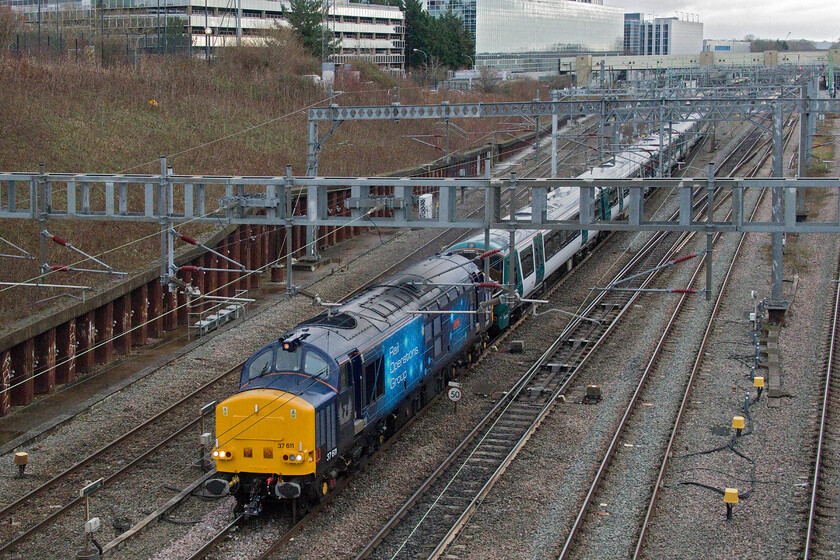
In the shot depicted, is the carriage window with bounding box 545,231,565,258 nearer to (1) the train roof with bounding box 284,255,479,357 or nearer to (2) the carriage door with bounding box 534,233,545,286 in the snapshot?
(2) the carriage door with bounding box 534,233,545,286

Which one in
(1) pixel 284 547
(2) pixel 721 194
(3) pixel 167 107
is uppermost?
(3) pixel 167 107

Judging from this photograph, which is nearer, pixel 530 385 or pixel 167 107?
pixel 530 385

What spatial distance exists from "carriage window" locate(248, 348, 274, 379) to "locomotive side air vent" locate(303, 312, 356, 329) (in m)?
1.27

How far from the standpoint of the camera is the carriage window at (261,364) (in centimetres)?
1502

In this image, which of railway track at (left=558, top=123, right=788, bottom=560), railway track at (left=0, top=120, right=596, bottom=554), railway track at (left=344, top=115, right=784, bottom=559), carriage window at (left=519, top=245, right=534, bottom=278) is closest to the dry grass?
railway track at (left=0, top=120, right=596, bottom=554)

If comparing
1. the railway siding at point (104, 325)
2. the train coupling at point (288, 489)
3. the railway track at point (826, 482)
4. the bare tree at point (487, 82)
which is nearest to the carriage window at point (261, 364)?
the train coupling at point (288, 489)

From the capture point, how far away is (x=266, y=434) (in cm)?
1415

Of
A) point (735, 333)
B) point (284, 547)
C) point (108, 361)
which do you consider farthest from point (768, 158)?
point (284, 547)

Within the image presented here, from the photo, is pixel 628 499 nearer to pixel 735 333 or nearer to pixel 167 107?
pixel 735 333

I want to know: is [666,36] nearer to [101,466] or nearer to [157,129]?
[157,129]

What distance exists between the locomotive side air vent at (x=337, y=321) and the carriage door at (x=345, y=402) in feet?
3.15

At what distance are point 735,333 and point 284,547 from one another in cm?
1544

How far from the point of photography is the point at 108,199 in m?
19.0

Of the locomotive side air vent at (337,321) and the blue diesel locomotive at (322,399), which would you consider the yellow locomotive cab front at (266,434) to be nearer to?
the blue diesel locomotive at (322,399)
